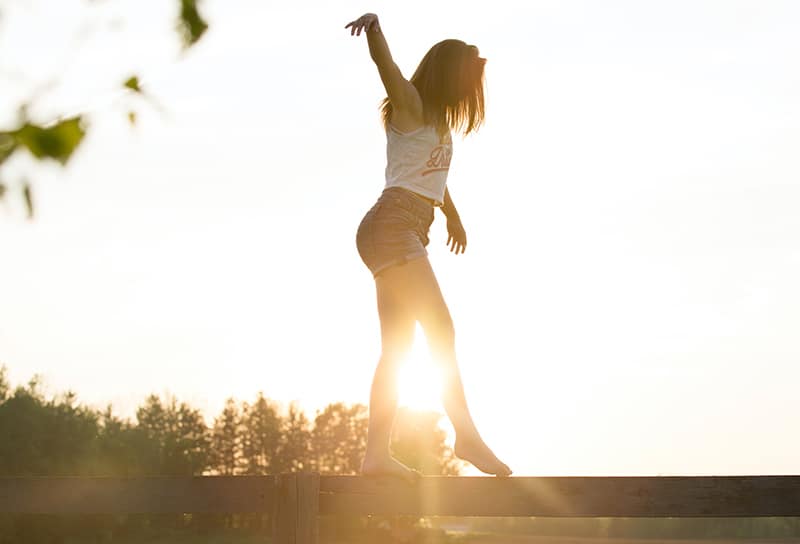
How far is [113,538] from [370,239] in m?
80.1

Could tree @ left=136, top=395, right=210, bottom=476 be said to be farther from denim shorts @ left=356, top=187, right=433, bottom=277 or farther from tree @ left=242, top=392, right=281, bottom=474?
denim shorts @ left=356, top=187, right=433, bottom=277

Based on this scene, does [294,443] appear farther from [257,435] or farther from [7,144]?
[7,144]

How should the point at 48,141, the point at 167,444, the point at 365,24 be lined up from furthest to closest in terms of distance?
the point at 167,444 → the point at 365,24 → the point at 48,141

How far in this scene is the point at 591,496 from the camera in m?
5.16

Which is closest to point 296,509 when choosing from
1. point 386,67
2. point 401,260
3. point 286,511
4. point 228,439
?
point 286,511

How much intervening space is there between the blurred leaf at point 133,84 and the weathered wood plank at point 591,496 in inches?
152

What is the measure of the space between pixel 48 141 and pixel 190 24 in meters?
0.29

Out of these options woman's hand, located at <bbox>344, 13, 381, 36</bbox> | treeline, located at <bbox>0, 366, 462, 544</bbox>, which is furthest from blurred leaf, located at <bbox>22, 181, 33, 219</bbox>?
treeline, located at <bbox>0, 366, 462, 544</bbox>

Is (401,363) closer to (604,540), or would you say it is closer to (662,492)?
(662,492)

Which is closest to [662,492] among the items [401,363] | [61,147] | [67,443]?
[401,363]

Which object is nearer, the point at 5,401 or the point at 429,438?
the point at 5,401

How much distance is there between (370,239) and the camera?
18.1 feet

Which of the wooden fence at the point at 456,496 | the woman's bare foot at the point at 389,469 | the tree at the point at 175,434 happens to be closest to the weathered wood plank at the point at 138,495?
the wooden fence at the point at 456,496

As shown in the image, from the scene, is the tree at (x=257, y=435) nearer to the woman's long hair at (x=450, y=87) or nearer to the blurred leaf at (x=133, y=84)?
the woman's long hair at (x=450, y=87)
